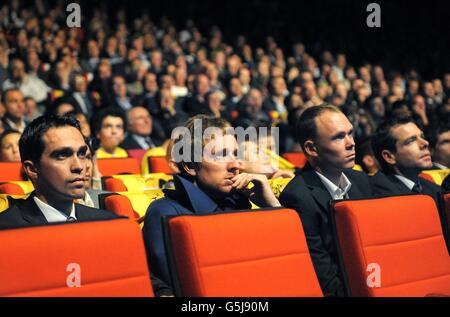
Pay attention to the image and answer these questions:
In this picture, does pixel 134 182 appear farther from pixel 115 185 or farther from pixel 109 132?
pixel 109 132

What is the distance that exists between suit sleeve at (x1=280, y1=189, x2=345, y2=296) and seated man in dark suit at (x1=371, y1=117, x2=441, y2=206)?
80 cm

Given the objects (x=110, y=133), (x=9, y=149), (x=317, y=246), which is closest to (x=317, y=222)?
(x=317, y=246)

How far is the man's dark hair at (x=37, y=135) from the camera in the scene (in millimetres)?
2439

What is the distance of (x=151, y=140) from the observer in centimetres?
721

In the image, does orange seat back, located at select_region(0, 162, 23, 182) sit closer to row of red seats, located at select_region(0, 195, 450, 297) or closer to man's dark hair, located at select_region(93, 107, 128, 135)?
man's dark hair, located at select_region(93, 107, 128, 135)

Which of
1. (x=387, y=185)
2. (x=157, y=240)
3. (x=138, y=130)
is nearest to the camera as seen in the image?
(x=157, y=240)

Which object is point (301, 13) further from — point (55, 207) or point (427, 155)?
point (55, 207)

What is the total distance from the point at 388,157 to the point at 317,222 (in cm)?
103

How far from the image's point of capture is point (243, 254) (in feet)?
6.88

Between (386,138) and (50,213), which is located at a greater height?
(386,138)

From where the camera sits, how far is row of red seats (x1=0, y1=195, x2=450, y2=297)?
1821 mm

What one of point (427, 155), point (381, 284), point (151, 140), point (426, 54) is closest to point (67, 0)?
point (151, 140)

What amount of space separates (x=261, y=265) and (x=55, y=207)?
77cm

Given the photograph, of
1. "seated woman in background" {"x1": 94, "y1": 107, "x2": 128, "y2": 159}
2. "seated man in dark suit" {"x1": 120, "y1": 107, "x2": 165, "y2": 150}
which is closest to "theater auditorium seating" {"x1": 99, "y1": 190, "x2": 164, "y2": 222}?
"seated woman in background" {"x1": 94, "y1": 107, "x2": 128, "y2": 159}
